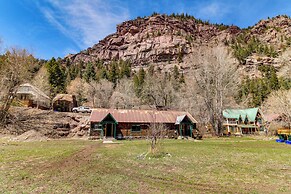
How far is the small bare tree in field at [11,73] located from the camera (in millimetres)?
32125

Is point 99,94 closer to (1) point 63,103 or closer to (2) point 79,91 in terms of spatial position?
(2) point 79,91

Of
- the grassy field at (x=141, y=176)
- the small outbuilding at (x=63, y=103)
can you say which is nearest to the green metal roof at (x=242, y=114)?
the small outbuilding at (x=63, y=103)

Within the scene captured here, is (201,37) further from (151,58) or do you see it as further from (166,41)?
(151,58)

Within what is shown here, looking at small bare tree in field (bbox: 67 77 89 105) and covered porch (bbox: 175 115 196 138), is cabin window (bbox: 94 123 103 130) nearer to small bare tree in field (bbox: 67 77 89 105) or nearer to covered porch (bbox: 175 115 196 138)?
covered porch (bbox: 175 115 196 138)

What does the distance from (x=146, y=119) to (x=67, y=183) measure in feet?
86.3

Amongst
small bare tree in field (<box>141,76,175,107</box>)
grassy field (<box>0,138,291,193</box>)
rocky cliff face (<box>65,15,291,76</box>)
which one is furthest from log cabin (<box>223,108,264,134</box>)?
grassy field (<box>0,138,291,193</box>)

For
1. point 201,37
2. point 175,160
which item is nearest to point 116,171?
point 175,160

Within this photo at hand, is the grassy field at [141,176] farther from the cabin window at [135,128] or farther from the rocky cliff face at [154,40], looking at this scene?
the rocky cliff face at [154,40]

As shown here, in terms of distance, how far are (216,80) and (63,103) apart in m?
37.3

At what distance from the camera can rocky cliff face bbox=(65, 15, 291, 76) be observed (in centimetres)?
11349

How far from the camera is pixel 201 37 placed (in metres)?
146

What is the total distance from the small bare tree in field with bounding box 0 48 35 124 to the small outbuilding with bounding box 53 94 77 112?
49.1ft

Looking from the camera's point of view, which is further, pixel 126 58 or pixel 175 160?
pixel 126 58

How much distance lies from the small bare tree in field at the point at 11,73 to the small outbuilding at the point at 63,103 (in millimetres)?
14959
